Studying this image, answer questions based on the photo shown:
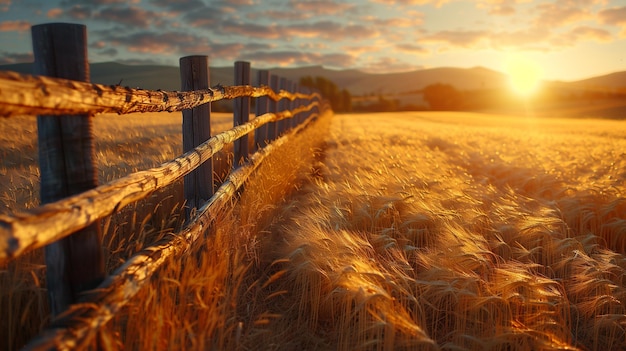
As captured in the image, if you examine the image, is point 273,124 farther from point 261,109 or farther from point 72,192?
point 72,192

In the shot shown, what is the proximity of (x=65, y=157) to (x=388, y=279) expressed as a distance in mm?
1608

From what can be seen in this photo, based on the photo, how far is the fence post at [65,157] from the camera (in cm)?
176

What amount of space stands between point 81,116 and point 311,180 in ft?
13.5

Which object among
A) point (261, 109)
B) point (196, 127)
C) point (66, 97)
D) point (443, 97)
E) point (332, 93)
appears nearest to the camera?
point (66, 97)

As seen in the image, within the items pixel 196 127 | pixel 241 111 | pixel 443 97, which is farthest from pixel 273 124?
→ pixel 443 97

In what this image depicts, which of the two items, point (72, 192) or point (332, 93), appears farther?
point (332, 93)

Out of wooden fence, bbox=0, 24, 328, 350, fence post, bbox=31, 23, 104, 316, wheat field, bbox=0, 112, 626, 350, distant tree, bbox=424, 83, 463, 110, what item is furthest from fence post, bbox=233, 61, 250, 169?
distant tree, bbox=424, 83, 463, 110

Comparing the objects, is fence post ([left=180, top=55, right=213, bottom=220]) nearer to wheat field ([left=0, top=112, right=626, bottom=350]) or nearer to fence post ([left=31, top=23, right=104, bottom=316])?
wheat field ([left=0, top=112, right=626, bottom=350])

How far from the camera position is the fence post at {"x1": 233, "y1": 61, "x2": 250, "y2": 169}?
16.5 feet

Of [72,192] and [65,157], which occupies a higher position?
[65,157]

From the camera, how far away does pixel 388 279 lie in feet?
8.12

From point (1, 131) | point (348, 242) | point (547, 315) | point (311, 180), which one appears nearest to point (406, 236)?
point (348, 242)

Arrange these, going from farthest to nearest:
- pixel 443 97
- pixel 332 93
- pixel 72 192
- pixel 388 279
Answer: pixel 443 97, pixel 332 93, pixel 388 279, pixel 72 192

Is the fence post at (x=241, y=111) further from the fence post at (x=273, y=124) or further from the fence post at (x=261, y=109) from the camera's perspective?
the fence post at (x=273, y=124)
